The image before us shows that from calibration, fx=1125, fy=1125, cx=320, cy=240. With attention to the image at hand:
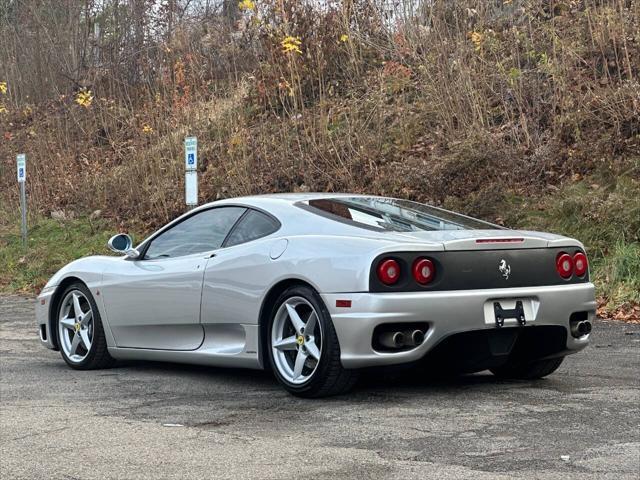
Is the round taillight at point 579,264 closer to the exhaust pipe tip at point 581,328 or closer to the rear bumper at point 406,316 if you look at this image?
the exhaust pipe tip at point 581,328

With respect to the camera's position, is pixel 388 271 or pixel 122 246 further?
pixel 122 246

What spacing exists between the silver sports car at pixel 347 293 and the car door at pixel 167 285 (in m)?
0.01

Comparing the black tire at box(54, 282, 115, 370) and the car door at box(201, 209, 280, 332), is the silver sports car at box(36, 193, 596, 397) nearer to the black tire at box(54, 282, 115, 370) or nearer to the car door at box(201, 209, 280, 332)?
the car door at box(201, 209, 280, 332)

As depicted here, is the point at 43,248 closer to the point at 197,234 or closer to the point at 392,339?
the point at 197,234

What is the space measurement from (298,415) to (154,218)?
14258 mm

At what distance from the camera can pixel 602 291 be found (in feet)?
38.3

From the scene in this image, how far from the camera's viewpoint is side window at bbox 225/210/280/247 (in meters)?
7.18

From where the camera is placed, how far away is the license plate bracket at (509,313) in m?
6.38

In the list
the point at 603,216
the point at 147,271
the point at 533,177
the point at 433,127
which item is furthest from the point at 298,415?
the point at 433,127

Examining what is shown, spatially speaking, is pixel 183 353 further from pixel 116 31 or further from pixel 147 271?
pixel 116 31

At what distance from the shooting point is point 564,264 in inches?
268

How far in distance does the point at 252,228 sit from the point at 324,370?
50.9 inches

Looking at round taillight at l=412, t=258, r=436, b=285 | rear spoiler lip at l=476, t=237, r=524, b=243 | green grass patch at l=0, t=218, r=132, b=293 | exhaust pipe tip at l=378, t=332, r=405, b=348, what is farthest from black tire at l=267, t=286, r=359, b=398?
green grass patch at l=0, t=218, r=132, b=293

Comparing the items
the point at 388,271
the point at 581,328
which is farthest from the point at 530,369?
the point at 388,271
